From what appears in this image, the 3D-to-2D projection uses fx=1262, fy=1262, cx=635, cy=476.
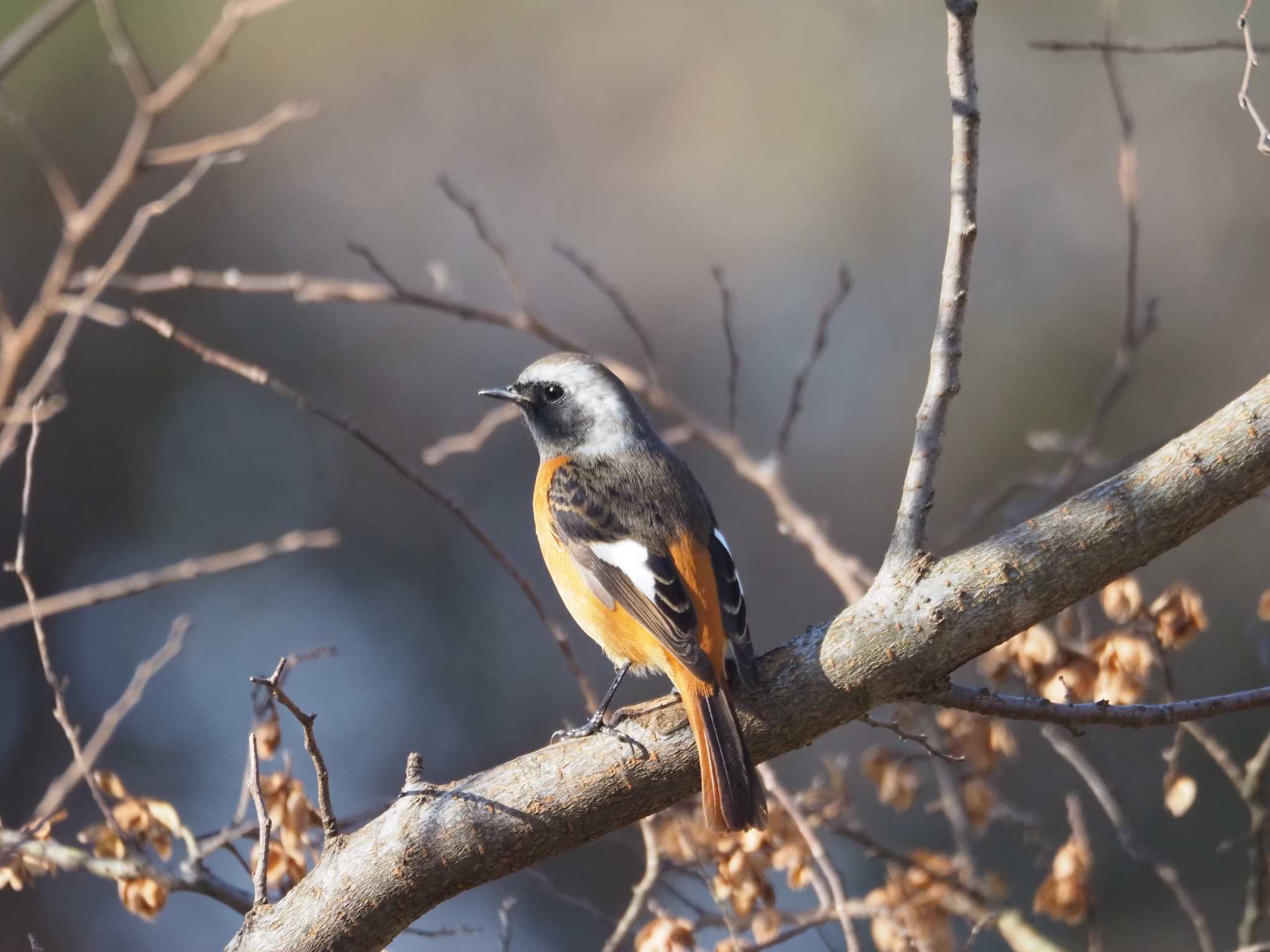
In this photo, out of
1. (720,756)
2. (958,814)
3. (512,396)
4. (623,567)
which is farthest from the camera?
(512,396)

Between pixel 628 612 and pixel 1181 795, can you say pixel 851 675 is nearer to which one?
pixel 628 612

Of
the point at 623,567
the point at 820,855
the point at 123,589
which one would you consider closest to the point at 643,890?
the point at 820,855

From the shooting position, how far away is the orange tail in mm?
2719

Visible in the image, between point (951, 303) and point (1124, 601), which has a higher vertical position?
point (951, 303)

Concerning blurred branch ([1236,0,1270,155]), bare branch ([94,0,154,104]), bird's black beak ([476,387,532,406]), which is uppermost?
bare branch ([94,0,154,104])

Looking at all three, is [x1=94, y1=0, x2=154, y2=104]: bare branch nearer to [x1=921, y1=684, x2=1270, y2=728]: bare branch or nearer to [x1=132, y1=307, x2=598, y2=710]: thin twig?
[x1=132, y1=307, x2=598, y2=710]: thin twig

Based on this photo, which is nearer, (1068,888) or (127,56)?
(127,56)

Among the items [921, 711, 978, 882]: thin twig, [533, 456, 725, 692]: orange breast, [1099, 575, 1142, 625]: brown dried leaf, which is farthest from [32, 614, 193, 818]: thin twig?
[1099, 575, 1142, 625]: brown dried leaf

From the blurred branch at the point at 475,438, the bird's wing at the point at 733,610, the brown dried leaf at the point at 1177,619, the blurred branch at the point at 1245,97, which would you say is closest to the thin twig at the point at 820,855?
the bird's wing at the point at 733,610

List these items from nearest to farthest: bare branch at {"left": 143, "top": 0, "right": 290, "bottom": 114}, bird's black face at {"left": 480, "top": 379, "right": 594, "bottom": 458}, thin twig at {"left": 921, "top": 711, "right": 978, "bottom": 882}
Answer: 1. bare branch at {"left": 143, "top": 0, "right": 290, "bottom": 114}
2. thin twig at {"left": 921, "top": 711, "right": 978, "bottom": 882}
3. bird's black face at {"left": 480, "top": 379, "right": 594, "bottom": 458}

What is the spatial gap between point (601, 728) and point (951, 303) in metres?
1.21

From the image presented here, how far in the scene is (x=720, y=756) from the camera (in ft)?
8.95

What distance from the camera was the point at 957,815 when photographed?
4.11 m

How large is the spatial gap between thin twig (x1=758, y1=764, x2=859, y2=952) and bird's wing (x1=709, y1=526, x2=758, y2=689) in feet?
1.09
